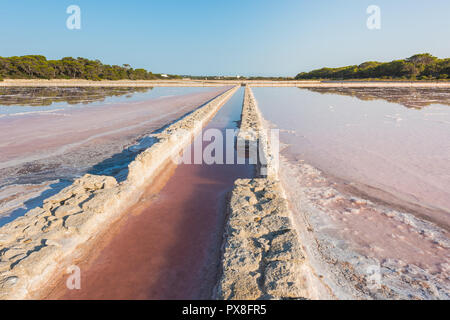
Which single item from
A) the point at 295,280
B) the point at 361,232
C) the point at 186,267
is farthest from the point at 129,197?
the point at 361,232

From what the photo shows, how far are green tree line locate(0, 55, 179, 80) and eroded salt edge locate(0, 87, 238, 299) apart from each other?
6222 centimetres

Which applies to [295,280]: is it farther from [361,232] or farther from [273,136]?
[273,136]

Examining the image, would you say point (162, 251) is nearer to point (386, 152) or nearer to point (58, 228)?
point (58, 228)

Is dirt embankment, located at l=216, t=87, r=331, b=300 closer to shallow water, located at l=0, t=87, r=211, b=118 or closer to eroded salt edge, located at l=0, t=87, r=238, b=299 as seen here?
eroded salt edge, located at l=0, t=87, r=238, b=299

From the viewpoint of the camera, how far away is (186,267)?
283 centimetres

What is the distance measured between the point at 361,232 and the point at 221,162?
3857mm

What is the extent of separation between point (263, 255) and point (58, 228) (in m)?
2.73

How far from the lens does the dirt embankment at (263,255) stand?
2.32m

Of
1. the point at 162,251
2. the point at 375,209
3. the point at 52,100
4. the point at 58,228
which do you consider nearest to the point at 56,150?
the point at 58,228

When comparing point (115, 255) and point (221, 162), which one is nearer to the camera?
point (115, 255)

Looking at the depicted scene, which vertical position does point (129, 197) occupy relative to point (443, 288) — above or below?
above

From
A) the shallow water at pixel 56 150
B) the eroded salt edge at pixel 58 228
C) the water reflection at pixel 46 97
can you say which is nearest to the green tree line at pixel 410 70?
the water reflection at pixel 46 97

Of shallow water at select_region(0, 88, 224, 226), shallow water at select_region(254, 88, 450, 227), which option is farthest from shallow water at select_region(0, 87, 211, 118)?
shallow water at select_region(254, 88, 450, 227)

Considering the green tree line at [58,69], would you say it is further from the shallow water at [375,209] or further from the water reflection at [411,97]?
the shallow water at [375,209]
